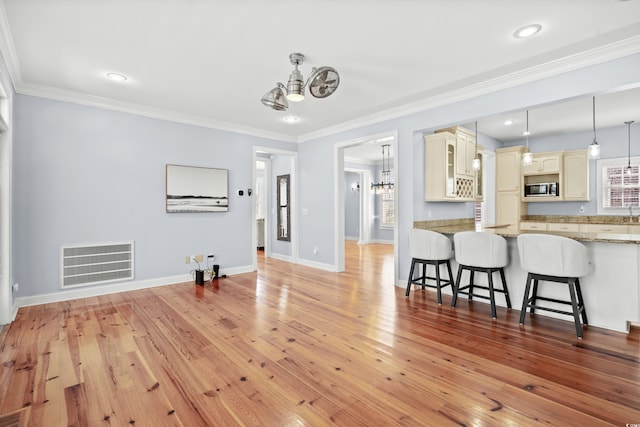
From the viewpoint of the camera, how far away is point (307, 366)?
2.33 m

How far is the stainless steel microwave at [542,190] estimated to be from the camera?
6.06 meters

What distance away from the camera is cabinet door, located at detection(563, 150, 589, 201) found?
588cm

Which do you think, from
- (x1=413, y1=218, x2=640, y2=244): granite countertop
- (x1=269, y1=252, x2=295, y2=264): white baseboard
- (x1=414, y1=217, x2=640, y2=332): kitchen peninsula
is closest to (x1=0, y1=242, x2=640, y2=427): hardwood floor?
(x1=414, y1=217, x2=640, y2=332): kitchen peninsula

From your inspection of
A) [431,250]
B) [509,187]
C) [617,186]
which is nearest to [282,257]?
[431,250]

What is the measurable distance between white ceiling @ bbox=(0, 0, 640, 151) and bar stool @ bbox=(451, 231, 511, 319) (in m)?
1.76

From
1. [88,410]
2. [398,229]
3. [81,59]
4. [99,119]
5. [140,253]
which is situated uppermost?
[81,59]

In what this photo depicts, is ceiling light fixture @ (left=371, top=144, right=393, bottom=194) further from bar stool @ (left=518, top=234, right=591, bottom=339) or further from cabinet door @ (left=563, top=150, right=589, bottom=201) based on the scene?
bar stool @ (left=518, top=234, right=591, bottom=339)

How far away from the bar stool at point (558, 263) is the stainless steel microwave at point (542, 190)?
3.73 meters

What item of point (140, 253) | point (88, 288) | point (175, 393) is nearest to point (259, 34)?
point (175, 393)

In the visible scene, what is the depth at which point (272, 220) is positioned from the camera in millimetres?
7387

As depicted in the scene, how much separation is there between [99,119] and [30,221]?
5.02 feet

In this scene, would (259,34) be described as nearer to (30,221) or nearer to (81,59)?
(81,59)

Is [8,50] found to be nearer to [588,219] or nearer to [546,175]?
[546,175]

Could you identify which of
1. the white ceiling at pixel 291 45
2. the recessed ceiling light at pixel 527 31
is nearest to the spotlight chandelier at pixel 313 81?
the white ceiling at pixel 291 45
